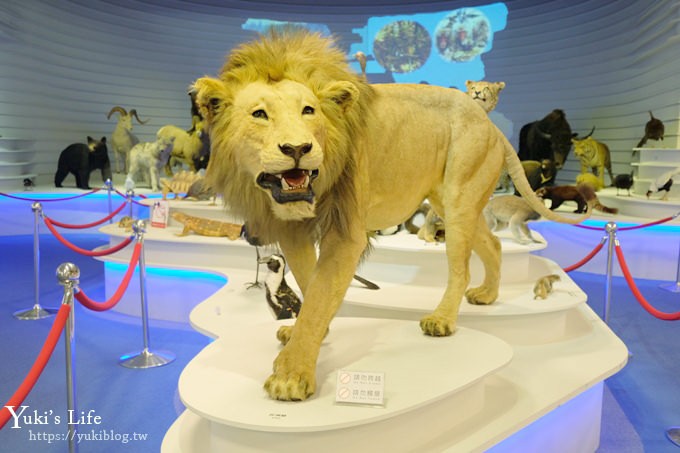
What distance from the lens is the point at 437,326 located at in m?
2.54

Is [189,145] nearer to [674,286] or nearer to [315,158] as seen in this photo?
[674,286]

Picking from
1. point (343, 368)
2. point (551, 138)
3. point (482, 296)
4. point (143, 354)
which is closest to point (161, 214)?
point (143, 354)

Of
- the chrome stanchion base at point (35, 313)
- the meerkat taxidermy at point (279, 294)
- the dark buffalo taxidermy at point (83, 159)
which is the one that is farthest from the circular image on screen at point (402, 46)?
the meerkat taxidermy at point (279, 294)

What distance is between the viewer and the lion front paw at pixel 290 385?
1841 millimetres

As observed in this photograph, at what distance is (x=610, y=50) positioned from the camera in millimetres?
10414

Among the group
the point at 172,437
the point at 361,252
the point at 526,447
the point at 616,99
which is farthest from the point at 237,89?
the point at 616,99

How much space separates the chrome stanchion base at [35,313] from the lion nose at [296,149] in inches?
155

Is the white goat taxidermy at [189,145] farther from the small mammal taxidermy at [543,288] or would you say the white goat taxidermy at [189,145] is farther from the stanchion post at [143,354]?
the small mammal taxidermy at [543,288]

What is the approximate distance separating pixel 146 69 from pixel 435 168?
11.2m

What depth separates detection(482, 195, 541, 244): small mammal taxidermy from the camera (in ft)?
15.4

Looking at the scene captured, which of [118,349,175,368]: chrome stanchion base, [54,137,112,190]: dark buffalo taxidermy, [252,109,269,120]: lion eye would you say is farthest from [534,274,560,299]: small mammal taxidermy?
[54,137,112,190]: dark buffalo taxidermy

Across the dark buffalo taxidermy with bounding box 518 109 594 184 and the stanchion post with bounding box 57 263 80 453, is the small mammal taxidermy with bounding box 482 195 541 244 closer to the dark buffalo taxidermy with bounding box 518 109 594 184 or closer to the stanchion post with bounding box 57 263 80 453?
the stanchion post with bounding box 57 263 80 453

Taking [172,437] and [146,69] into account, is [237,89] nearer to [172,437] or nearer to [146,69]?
[172,437]

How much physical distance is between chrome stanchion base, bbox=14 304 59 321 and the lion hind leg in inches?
137
